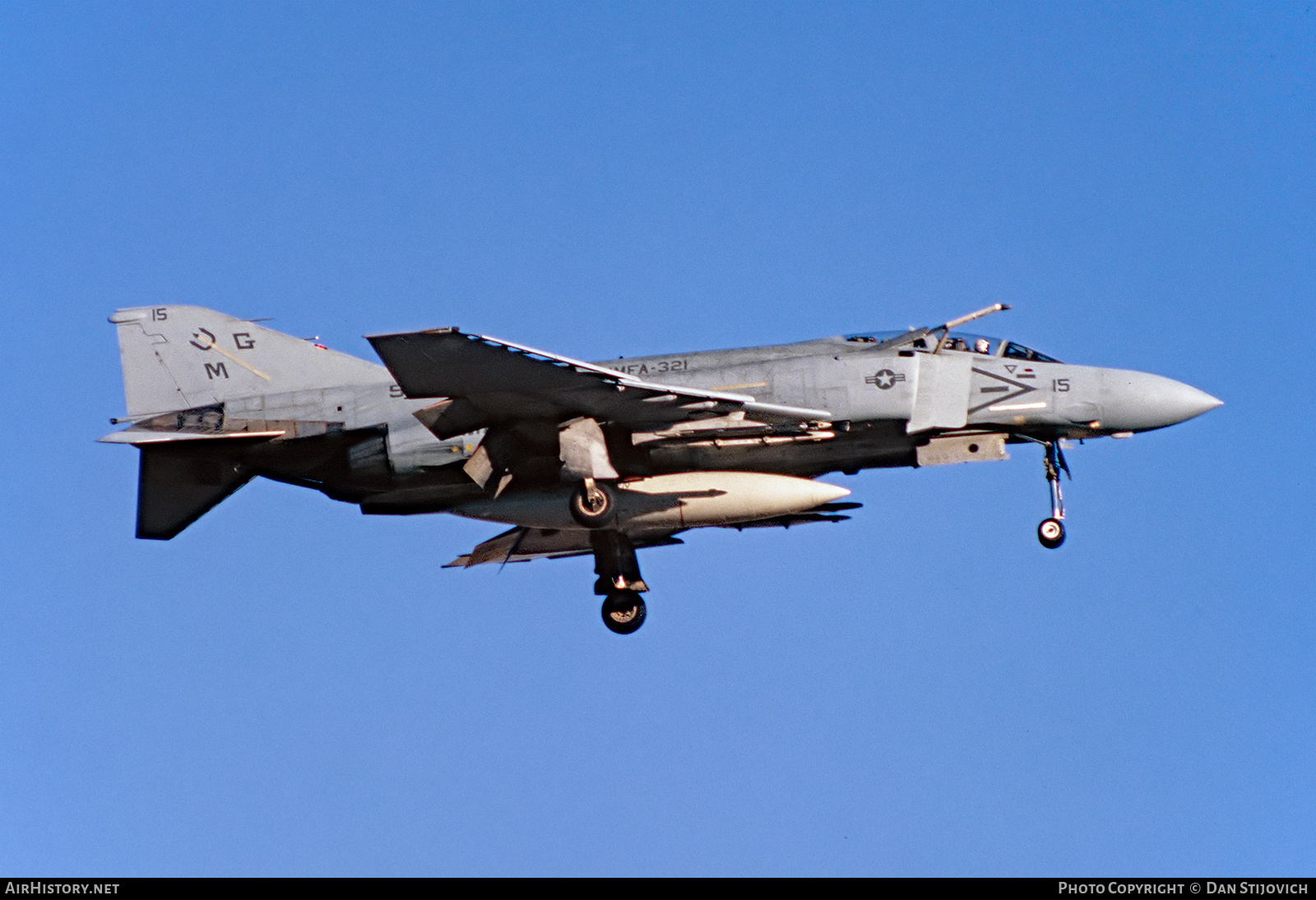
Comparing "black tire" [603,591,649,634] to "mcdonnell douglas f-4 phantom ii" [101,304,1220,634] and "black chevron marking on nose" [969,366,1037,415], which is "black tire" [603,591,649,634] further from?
"black chevron marking on nose" [969,366,1037,415]

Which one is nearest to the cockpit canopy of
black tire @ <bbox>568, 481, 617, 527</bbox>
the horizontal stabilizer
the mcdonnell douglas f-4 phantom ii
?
the mcdonnell douglas f-4 phantom ii

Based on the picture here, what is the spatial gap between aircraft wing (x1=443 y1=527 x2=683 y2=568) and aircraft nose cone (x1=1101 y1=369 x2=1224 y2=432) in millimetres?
6357

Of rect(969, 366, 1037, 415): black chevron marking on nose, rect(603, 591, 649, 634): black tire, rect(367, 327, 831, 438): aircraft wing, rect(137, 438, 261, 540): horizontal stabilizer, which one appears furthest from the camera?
rect(603, 591, 649, 634): black tire

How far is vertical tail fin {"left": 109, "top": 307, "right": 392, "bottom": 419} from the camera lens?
2350 cm

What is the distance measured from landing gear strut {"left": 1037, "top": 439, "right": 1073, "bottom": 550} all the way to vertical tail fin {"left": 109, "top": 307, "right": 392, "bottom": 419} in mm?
8900

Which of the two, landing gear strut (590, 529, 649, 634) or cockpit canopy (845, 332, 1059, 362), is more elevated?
cockpit canopy (845, 332, 1059, 362)

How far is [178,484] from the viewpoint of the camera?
23000 mm

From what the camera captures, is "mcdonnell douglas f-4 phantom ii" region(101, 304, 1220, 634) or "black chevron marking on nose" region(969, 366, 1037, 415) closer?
"mcdonnell douglas f-4 phantom ii" region(101, 304, 1220, 634)

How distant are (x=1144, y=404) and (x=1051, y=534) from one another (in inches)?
80.6

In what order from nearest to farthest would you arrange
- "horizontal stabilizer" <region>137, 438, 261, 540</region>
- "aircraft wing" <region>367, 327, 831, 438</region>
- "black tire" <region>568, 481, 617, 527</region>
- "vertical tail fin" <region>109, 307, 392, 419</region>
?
"aircraft wing" <region>367, 327, 831, 438</region> < "black tire" <region>568, 481, 617, 527</region> < "horizontal stabilizer" <region>137, 438, 261, 540</region> < "vertical tail fin" <region>109, 307, 392, 419</region>

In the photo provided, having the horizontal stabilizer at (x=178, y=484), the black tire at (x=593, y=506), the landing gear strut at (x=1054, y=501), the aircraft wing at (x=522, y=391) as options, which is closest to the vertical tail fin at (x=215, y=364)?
the horizontal stabilizer at (x=178, y=484)
